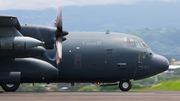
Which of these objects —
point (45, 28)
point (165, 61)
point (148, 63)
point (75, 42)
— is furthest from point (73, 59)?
point (165, 61)

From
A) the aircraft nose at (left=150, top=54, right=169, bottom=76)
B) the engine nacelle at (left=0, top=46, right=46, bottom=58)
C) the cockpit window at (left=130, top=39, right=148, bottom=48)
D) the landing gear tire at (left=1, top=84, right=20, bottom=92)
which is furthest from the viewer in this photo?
the cockpit window at (left=130, top=39, right=148, bottom=48)

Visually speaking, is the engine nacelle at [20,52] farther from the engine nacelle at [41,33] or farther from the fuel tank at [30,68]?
the fuel tank at [30,68]

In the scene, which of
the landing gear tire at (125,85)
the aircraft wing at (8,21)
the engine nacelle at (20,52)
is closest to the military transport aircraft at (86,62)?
the landing gear tire at (125,85)

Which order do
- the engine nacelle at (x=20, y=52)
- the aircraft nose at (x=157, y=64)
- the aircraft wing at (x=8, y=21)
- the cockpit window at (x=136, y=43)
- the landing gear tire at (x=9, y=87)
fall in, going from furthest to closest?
the cockpit window at (x=136, y=43)
the aircraft nose at (x=157, y=64)
the landing gear tire at (x=9, y=87)
the engine nacelle at (x=20, y=52)
the aircraft wing at (x=8, y=21)

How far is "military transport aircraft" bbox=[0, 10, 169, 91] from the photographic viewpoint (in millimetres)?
21141

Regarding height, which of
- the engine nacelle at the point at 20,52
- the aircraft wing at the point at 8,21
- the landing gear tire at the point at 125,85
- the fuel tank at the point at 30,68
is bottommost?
the landing gear tire at the point at 125,85

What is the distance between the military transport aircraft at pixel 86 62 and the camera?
69.4 feet

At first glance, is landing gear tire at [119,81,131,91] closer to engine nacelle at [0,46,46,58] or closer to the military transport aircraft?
the military transport aircraft

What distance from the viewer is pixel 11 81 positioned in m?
20.5

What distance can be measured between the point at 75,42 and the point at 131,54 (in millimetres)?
4628

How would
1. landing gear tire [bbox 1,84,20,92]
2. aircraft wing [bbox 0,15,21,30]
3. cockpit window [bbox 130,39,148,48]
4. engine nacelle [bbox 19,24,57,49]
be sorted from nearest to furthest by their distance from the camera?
aircraft wing [bbox 0,15,21,30]
engine nacelle [bbox 19,24,57,49]
landing gear tire [bbox 1,84,20,92]
cockpit window [bbox 130,39,148,48]

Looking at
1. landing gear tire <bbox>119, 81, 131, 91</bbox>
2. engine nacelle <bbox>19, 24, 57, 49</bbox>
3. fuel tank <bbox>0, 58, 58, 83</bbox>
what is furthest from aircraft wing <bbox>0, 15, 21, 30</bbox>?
landing gear tire <bbox>119, 81, 131, 91</bbox>

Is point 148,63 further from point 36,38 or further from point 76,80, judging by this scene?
point 36,38

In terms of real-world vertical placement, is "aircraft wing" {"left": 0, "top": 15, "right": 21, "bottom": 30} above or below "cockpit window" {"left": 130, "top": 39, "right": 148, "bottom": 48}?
above
